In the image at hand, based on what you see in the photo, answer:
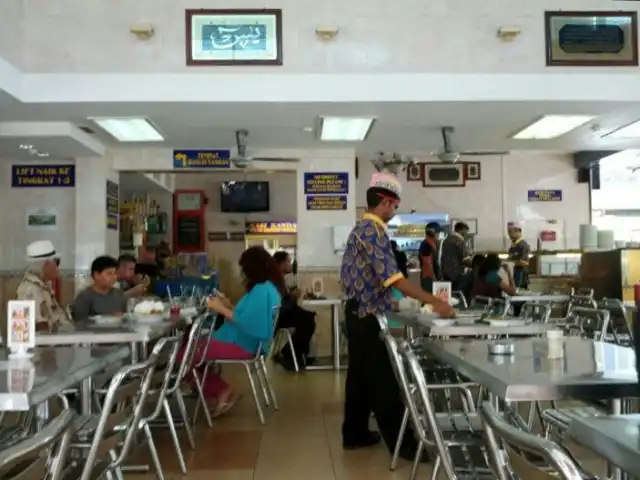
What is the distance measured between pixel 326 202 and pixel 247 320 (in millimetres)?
4122

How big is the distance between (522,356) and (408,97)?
3919mm

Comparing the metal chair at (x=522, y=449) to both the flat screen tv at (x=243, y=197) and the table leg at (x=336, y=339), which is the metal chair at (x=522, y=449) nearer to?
the table leg at (x=336, y=339)

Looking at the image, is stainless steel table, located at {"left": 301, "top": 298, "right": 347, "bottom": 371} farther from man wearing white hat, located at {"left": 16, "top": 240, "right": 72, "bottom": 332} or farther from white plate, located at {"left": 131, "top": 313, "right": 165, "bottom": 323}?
white plate, located at {"left": 131, "top": 313, "right": 165, "bottom": 323}

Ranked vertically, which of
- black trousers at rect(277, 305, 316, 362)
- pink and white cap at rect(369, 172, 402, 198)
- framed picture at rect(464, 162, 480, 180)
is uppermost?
framed picture at rect(464, 162, 480, 180)

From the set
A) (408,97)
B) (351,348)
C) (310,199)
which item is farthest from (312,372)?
(351,348)

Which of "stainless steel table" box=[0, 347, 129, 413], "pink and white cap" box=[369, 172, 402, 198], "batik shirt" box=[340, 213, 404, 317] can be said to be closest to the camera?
"stainless steel table" box=[0, 347, 129, 413]

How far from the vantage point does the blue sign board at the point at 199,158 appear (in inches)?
344

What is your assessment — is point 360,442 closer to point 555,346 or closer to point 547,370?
point 555,346

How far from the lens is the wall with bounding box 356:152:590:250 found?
39.7 feet

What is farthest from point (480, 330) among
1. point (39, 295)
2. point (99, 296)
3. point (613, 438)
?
point (39, 295)

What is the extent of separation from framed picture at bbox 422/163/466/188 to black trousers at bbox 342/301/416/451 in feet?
26.8

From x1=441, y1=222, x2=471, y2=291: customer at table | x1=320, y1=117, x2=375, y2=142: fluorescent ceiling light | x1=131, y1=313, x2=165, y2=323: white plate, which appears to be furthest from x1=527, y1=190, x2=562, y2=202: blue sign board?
x1=131, y1=313, x2=165, y2=323: white plate

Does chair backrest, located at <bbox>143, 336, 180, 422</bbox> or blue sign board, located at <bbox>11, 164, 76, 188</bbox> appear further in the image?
blue sign board, located at <bbox>11, 164, 76, 188</bbox>

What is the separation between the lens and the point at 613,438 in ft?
4.65
